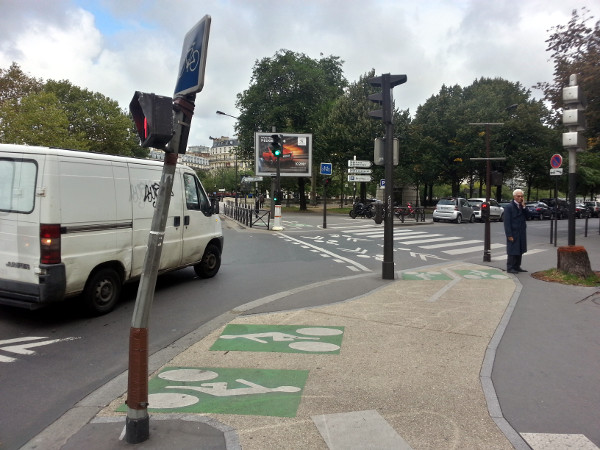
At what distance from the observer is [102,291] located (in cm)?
622

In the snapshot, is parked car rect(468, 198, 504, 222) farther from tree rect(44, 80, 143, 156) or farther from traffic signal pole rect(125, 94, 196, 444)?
tree rect(44, 80, 143, 156)

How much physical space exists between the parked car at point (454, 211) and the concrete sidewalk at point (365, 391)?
23121mm

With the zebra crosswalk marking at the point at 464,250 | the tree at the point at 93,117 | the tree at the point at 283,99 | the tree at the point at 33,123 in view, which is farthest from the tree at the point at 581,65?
the tree at the point at 93,117

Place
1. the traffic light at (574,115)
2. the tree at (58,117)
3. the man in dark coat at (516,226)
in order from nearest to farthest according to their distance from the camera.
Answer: the traffic light at (574,115) → the man in dark coat at (516,226) → the tree at (58,117)

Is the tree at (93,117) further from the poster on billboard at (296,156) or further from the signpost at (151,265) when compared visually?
the signpost at (151,265)

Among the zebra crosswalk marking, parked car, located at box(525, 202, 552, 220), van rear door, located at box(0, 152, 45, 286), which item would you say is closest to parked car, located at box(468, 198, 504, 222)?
parked car, located at box(525, 202, 552, 220)

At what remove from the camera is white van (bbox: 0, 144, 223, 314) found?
5324 millimetres

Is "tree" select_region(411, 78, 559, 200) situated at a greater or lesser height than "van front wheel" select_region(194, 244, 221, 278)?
greater

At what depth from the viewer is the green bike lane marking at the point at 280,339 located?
4711 millimetres

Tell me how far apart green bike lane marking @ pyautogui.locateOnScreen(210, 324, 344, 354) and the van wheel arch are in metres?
2.02

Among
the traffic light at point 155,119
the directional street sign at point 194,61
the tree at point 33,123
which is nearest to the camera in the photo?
the traffic light at point 155,119

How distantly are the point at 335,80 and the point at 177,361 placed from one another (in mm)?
55380

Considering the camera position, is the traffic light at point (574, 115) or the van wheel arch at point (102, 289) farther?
the traffic light at point (574, 115)

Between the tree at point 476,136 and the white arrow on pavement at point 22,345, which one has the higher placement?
the tree at point 476,136
